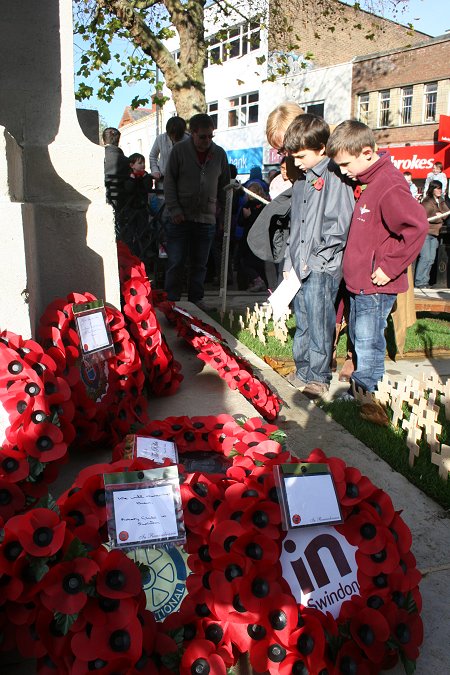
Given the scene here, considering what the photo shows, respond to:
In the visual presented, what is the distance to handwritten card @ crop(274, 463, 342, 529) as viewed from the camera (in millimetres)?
1640

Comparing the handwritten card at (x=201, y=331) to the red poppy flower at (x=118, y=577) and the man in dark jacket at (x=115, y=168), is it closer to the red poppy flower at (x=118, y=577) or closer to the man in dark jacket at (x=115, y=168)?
the red poppy flower at (x=118, y=577)

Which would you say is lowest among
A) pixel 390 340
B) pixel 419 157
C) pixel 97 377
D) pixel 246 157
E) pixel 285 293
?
pixel 390 340

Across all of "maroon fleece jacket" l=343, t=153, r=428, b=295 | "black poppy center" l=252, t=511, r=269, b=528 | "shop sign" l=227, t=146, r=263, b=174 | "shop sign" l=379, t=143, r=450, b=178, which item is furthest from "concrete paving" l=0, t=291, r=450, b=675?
"shop sign" l=227, t=146, r=263, b=174

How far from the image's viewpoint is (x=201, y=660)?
1432 millimetres

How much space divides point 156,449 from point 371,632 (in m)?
0.92

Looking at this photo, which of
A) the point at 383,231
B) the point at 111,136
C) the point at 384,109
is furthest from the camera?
the point at 384,109

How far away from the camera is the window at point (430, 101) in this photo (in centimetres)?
2623

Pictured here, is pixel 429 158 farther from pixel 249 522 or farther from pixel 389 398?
pixel 249 522

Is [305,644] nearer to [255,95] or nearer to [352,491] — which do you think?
[352,491]

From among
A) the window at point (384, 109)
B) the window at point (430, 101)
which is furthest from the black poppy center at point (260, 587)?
the window at point (384, 109)

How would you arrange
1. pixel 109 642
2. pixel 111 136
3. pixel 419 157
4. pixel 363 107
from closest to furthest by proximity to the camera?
pixel 109 642
pixel 111 136
pixel 419 157
pixel 363 107

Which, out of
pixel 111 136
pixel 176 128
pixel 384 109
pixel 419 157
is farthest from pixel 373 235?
pixel 384 109

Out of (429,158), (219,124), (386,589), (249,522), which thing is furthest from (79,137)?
(219,124)

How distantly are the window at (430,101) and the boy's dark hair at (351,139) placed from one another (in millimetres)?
25502
